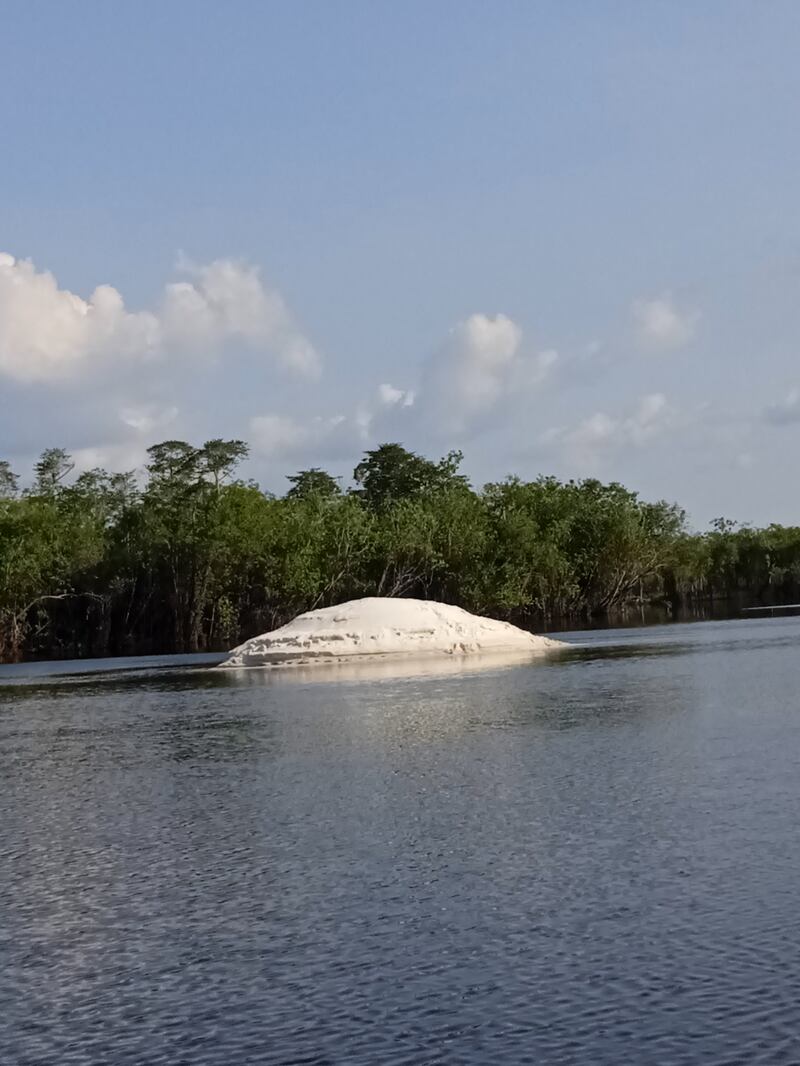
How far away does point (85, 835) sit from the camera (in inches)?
717

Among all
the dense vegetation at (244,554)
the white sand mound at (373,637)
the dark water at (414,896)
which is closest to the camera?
the dark water at (414,896)

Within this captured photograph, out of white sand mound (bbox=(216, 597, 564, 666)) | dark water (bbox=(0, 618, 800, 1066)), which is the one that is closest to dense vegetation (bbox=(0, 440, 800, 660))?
white sand mound (bbox=(216, 597, 564, 666))

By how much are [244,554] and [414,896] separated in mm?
90631

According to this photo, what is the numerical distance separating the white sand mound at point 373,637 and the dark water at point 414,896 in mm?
32905

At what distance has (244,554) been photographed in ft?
339

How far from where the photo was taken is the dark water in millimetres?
9672

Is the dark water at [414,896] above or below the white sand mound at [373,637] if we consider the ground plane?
below

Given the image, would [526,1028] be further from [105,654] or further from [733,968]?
[105,654]

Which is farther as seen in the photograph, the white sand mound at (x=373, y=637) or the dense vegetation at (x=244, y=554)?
the dense vegetation at (x=244, y=554)

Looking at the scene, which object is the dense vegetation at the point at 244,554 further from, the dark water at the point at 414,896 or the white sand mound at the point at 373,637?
the dark water at the point at 414,896

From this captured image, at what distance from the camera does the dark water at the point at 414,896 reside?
9672 mm

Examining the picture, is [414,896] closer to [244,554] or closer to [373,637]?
[373,637]

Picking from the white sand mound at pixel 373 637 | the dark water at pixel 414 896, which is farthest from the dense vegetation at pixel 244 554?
the dark water at pixel 414 896

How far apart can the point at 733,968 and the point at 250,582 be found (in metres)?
100
